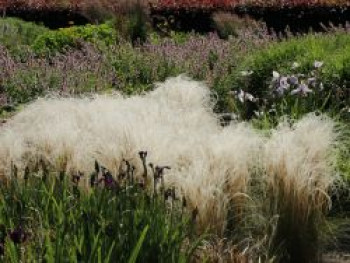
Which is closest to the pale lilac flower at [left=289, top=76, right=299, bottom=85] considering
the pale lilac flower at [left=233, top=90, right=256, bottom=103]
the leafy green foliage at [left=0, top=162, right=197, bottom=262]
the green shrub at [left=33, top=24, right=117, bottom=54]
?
the pale lilac flower at [left=233, top=90, right=256, bottom=103]

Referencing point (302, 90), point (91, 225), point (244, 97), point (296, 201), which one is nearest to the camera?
point (91, 225)

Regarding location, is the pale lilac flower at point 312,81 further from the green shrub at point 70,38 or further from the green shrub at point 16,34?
the green shrub at point 16,34

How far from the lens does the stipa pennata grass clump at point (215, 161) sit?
4.56 m

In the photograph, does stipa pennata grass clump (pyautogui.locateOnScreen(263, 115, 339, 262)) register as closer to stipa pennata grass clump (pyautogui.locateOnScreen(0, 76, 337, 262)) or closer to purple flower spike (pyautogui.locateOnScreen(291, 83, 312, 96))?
stipa pennata grass clump (pyautogui.locateOnScreen(0, 76, 337, 262))

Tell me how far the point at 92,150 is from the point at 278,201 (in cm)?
132

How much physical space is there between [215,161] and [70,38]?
8.18 metres

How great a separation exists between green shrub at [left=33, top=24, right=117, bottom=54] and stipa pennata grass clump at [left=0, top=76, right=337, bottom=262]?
6326mm

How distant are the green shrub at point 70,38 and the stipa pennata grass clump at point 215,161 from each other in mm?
6326

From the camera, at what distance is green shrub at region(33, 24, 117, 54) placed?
12323mm

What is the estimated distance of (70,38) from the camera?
1255 centimetres

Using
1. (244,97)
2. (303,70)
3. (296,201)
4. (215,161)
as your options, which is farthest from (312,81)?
(296,201)

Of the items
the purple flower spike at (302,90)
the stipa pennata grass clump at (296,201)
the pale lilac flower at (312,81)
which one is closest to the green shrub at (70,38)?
the pale lilac flower at (312,81)

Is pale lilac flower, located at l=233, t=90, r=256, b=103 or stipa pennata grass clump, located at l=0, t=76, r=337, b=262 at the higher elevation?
pale lilac flower, located at l=233, t=90, r=256, b=103

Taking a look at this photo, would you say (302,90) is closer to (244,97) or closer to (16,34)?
(244,97)
